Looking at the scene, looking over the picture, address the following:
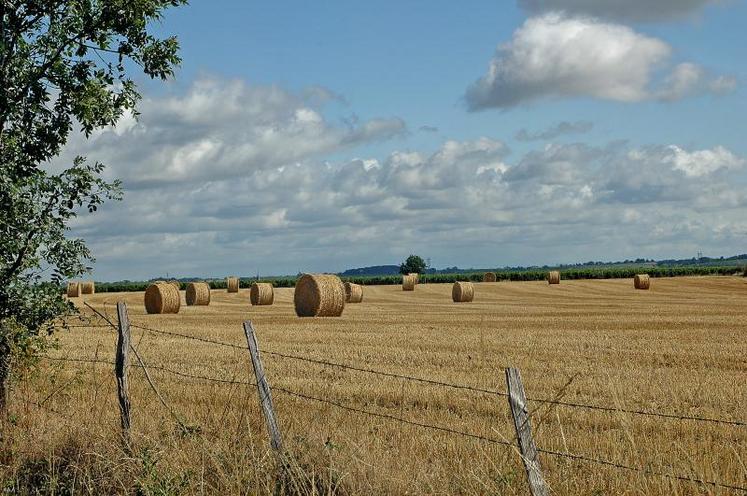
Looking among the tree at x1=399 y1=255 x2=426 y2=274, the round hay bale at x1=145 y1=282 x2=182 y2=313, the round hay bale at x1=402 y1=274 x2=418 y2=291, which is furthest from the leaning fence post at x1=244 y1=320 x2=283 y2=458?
the tree at x1=399 y1=255 x2=426 y2=274

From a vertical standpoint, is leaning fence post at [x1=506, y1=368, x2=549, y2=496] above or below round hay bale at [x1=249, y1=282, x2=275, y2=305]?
below

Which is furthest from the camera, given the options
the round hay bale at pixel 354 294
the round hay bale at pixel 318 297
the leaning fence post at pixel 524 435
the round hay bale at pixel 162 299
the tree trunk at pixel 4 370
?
the round hay bale at pixel 354 294

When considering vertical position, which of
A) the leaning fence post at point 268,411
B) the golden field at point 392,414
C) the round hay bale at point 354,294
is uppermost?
the round hay bale at point 354,294

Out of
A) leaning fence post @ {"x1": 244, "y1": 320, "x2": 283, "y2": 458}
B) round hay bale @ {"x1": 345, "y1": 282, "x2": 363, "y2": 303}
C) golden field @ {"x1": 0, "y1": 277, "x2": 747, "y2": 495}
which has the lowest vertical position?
golden field @ {"x1": 0, "y1": 277, "x2": 747, "y2": 495}

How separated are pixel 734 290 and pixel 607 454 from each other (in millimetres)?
59513

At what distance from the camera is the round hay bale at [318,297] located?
35.4 meters

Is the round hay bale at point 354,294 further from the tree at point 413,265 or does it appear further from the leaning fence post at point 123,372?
the tree at point 413,265

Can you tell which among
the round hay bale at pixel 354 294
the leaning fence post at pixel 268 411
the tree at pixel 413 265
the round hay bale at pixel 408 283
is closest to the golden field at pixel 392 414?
the leaning fence post at pixel 268 411

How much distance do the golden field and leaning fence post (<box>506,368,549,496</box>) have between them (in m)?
0.55

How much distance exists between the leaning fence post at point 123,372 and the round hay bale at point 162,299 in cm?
3071

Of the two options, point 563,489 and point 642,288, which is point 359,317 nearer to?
point 563,489

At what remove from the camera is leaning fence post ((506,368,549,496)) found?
5797 millimetres

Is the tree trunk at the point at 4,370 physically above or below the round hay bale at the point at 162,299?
below

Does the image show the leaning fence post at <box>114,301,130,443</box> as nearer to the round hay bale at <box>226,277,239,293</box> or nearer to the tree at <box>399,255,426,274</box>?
the round hay bale at <box>226,277,239,293</box>
